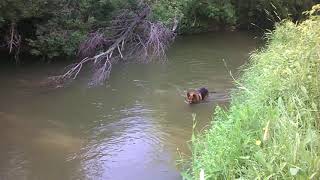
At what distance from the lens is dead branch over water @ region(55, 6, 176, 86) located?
11.9m

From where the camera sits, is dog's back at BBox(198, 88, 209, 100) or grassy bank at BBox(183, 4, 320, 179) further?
dog's back at BBox(198, 88, 209, 100)

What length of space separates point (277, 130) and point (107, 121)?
5.14m

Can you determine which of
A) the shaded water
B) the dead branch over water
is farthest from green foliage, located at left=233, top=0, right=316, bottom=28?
the dead branch over water

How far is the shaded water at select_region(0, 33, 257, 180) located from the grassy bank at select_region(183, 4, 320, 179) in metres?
1.45

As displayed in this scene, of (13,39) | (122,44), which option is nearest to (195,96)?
(122,44)

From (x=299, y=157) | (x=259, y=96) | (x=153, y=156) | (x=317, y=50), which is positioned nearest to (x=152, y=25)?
(x=153, y=156)

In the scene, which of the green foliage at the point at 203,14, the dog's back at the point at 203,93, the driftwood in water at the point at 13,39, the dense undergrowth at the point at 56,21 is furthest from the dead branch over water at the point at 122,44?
the green foliage at the point at 203,14

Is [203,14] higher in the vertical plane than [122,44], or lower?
higher

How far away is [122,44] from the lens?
41.1 feet

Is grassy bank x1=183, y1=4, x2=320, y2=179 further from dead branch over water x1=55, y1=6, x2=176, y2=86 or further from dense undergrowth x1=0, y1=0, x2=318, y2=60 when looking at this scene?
dense undergrowth x1=0, y1=0, x2=318, y2=60

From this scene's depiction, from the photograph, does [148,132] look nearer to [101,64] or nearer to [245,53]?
[101,64]

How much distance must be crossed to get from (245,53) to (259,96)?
9696mm

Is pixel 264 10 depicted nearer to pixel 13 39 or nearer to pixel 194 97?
pixel 194 97

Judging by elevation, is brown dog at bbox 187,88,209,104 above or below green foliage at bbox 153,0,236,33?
below
